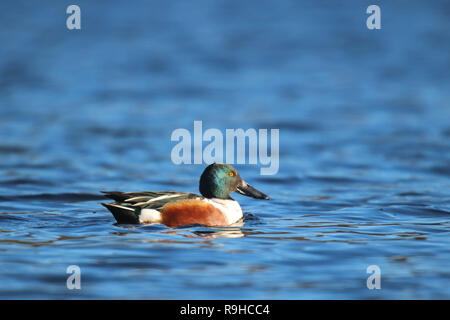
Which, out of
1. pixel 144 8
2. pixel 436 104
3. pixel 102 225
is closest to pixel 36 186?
pixel 102 225

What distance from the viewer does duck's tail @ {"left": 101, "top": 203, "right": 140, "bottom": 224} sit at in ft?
30.1

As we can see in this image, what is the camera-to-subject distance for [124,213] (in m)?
9.23

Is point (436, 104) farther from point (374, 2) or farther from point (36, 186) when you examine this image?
point (36, 186)

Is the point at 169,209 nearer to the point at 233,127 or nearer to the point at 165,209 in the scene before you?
the point at 165,209

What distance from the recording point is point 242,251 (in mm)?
8180

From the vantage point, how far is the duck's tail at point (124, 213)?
9164 mm

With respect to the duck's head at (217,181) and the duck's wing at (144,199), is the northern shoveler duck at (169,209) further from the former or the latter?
the duck's head at (217,181)

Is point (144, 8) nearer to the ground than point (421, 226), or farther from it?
farther from it

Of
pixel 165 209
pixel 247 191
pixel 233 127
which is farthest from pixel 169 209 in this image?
pixel 233 127

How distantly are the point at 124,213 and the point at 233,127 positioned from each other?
8649 mm

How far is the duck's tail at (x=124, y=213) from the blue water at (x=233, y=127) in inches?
7.2

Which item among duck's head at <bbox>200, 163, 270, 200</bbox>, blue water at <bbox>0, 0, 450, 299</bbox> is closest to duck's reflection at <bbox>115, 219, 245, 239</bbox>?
blue water at <bbox>0, 0, 450, 299</bbox>
